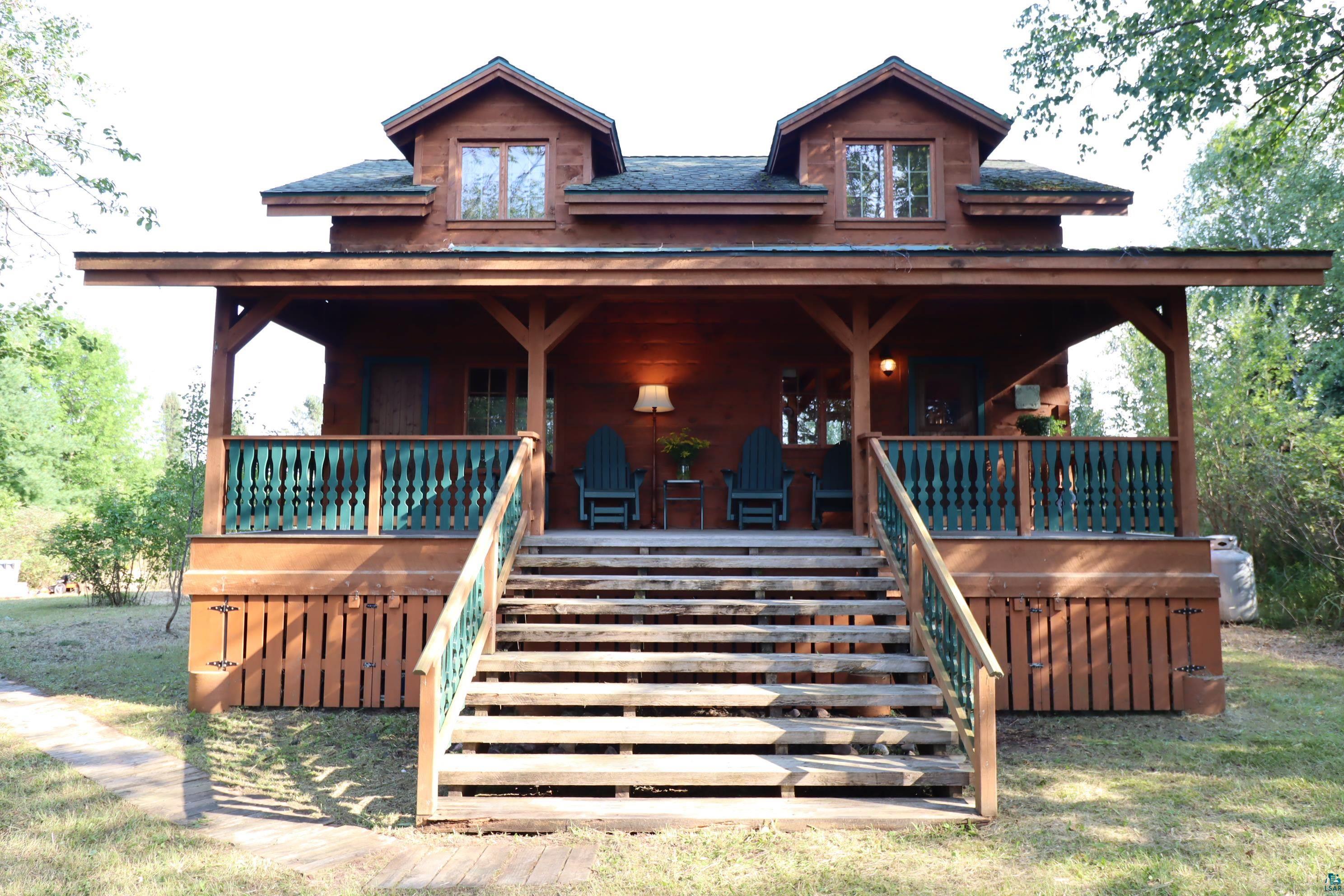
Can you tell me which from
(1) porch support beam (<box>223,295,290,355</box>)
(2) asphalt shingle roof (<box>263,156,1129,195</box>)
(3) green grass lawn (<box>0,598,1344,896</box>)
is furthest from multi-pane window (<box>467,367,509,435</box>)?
(3) green grass lawn (<box>0,598,1344,896</box>)

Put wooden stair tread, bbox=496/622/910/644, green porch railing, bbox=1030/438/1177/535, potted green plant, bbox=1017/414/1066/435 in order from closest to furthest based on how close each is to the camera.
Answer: wooden stair tread, bbox=496/622/910/644 < green porch railing, bbox=1030/438/1177/535 < potted green plant, bbox=1017/414/1066/435

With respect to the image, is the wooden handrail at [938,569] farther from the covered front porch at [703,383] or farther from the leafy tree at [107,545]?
the leafy tree at [107,545]

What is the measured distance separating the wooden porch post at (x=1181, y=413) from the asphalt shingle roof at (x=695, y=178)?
3771 millimetres

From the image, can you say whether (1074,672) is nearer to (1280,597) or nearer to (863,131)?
(863,131)

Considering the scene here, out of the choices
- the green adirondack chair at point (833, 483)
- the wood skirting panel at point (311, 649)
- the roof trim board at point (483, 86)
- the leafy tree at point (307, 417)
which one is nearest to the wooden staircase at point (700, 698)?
the wood skirting panel at point (311, 649)

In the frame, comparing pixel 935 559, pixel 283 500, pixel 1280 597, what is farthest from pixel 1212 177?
pixel 283 500

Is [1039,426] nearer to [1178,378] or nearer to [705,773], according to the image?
[1178,378]

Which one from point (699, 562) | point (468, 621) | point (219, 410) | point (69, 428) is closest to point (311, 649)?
point (219, 410)

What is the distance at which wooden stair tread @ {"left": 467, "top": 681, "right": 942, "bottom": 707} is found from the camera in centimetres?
456

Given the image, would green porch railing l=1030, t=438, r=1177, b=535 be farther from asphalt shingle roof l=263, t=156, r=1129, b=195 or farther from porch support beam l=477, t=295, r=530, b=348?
porch support beam l=477, t=295, r=530, b=348

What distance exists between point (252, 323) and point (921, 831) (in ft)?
19.8

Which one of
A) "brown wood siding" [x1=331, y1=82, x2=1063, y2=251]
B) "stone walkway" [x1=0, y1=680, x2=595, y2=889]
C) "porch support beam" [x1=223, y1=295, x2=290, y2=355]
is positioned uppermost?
"brown wood siding" [x1=331, y1=82, x2=1063, y2=251]

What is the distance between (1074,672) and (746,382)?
430 centimetres

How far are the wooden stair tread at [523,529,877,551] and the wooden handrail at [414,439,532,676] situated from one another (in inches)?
21.5
